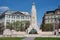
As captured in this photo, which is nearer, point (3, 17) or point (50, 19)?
point (50, 19)

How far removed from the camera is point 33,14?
91125 millimetres

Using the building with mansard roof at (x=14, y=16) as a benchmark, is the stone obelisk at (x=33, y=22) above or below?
below

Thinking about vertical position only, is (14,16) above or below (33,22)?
above

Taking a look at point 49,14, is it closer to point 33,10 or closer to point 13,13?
point 13,13

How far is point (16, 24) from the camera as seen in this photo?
121 meters

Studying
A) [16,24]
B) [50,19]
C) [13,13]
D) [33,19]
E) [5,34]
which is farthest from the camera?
[13,13]

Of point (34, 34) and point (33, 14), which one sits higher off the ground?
point (33, 14)

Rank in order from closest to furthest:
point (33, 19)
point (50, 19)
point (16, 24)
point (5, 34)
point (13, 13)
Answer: point (5, 34)
point (33, 19)
point (16, 24)
point (50, 19)
point (13, 13)

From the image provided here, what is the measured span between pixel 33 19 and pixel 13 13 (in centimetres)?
6316

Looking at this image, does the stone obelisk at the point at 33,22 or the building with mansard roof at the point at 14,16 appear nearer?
the stone obelisk at the point at 33,22

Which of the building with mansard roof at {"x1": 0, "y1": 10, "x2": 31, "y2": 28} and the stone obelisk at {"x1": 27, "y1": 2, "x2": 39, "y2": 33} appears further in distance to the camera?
the building with mansard roof at {"x1": 0, "y1": 10, "x2": 31, "y2": 28}

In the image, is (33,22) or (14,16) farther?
(14,16)

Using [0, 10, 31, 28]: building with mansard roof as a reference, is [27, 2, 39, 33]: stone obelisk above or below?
below

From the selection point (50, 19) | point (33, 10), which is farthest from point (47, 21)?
point (33, 10)
